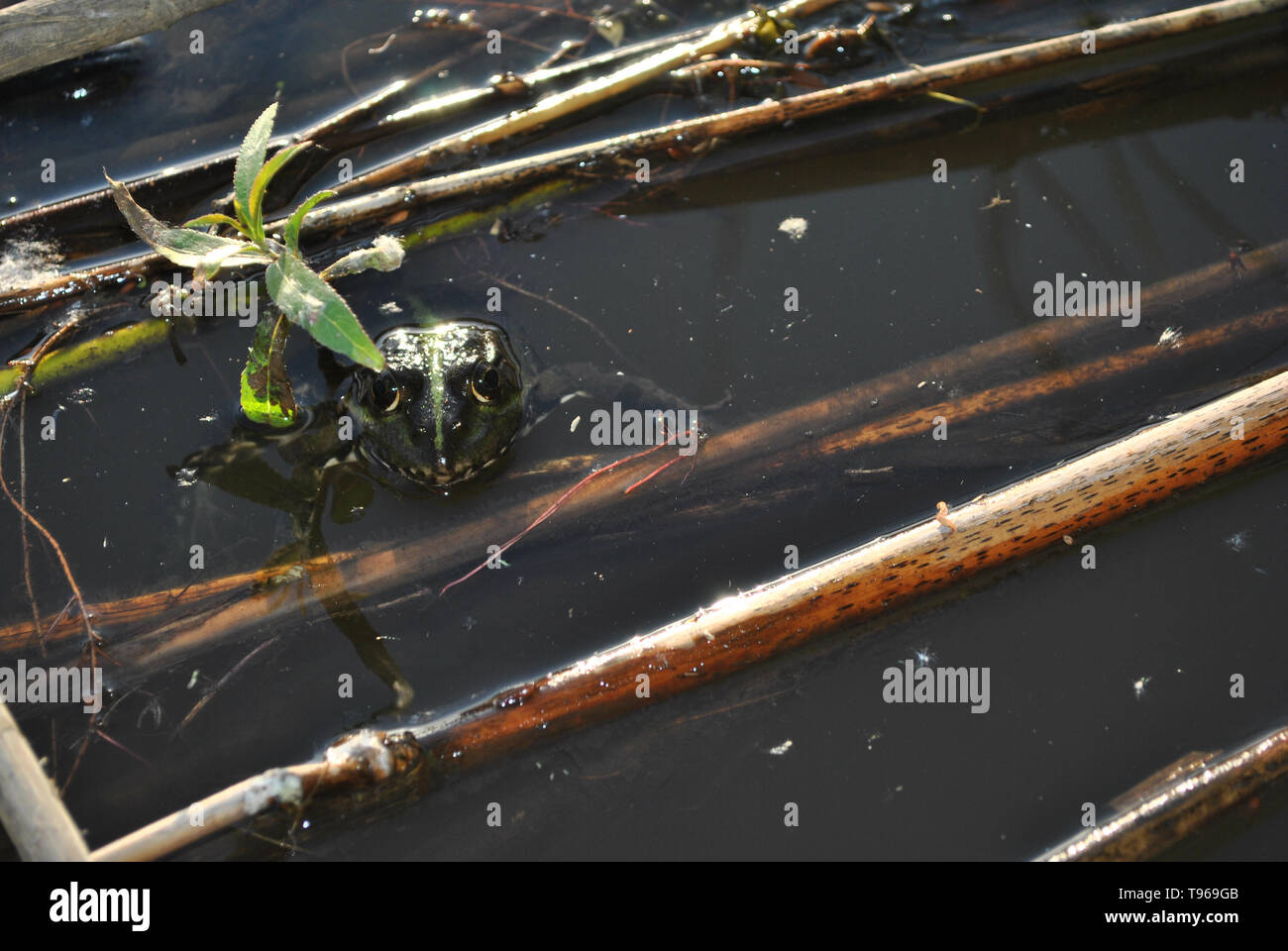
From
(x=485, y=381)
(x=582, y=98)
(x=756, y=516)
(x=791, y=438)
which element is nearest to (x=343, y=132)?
(x=582, y=98)

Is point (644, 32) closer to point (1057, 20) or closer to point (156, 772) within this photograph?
point (1057, 20)

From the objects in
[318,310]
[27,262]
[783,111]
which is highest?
[783,111]

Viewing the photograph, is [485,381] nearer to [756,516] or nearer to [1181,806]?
[756,516]

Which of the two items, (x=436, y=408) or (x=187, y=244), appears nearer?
(x=187, y=244)

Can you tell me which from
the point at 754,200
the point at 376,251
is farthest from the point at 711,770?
the point at 754,200

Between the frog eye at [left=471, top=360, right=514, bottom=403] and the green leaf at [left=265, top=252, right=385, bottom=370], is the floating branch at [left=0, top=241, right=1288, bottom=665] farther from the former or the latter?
the green leaf at [left=265, top=252, right=385, bottom=370]

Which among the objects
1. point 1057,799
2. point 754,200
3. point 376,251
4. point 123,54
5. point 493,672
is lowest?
point 1057,799
